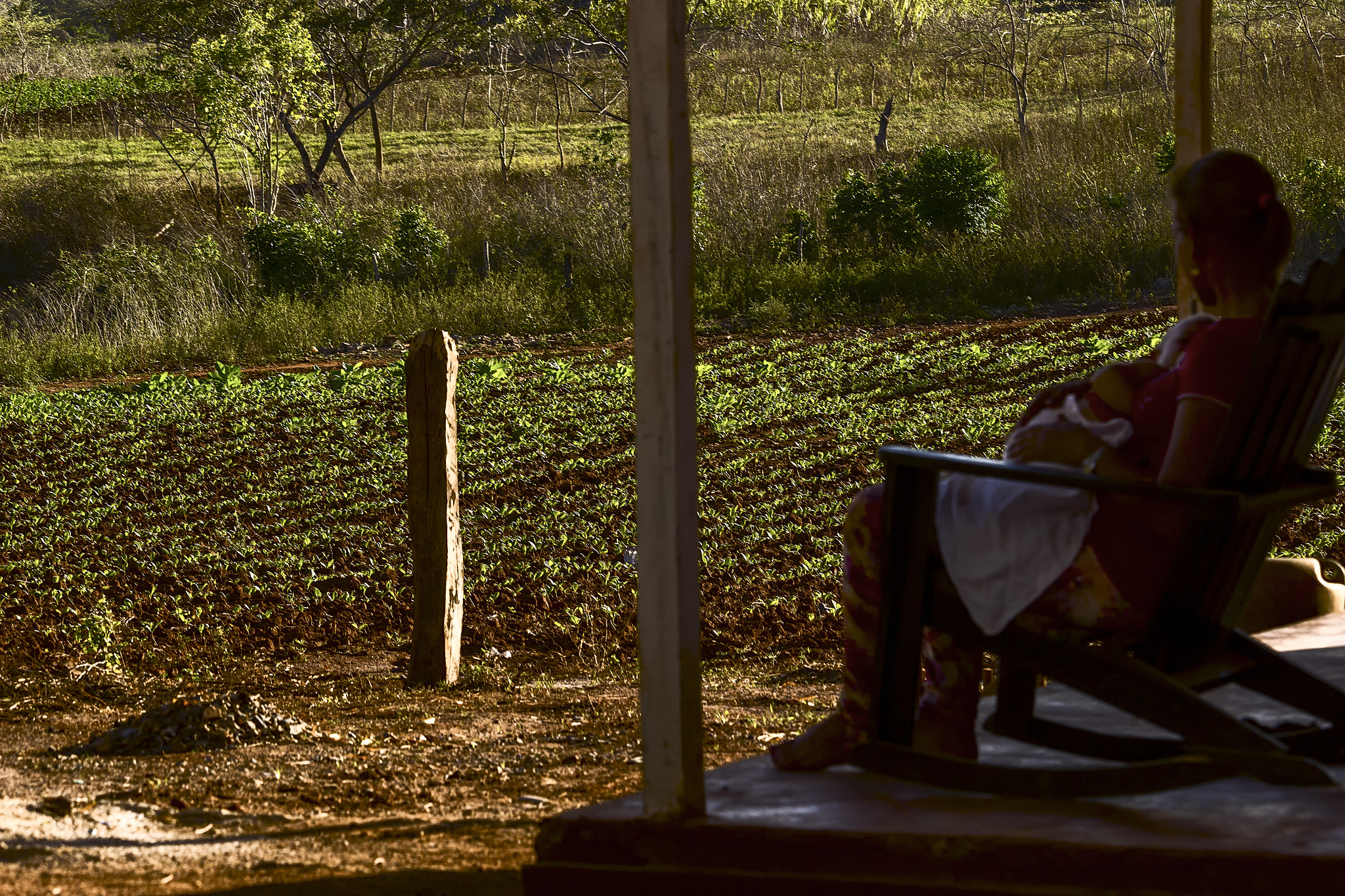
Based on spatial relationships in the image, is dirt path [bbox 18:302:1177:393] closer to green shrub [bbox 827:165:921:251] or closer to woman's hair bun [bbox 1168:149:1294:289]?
green shrub [bbox 827:165:921:251]

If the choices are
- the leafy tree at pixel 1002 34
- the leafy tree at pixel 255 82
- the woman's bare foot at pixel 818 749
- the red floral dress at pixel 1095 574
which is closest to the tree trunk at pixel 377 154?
the leafy tree at pixel 255 82

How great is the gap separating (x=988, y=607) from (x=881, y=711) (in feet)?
0.94

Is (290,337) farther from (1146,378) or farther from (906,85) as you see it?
(906,85)

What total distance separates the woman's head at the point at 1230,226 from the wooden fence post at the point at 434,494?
11.2ft

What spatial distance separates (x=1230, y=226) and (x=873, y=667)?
993mm

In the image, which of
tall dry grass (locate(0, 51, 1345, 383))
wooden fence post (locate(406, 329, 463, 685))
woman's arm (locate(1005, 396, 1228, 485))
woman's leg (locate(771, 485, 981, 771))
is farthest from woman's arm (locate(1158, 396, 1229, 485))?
tall dry grass (locate(0, 51, 1345, 383))

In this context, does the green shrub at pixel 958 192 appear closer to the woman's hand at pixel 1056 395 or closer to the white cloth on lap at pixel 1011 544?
the woman's hand at pixel 1056 395

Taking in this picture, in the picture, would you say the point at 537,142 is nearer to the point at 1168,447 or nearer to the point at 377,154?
the point at 377,154

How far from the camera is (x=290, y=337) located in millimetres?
16688

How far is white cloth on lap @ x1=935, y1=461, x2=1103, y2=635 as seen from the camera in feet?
7.12

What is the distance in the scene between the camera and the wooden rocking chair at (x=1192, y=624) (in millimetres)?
2008

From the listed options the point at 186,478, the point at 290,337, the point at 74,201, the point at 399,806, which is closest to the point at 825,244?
the point at 290,337

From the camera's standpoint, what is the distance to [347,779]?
360cm

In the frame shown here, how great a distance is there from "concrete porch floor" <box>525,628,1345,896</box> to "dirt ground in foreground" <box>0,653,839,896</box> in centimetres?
50
